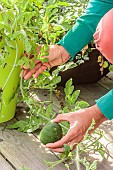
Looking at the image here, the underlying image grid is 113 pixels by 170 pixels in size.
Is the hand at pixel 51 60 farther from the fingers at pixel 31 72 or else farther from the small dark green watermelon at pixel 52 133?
the small dark green watermelon at pixel 52 133

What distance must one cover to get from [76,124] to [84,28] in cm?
33

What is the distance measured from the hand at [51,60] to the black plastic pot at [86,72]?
41 cm

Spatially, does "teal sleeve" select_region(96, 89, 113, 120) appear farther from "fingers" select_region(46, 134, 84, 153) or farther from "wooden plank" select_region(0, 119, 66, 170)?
"wooden plank" select_region(0, 119, 66, 170)

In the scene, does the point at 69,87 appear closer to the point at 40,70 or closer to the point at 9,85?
the point at 40,70

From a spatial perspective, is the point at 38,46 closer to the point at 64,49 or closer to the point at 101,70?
the point at 64,49

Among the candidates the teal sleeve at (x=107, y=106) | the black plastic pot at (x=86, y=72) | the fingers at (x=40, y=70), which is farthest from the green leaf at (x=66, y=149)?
the black plastic pot at (x=86, y=72)

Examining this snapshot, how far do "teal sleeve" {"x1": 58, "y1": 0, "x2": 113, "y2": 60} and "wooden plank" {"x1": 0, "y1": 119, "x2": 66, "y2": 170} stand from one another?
1.15 ft

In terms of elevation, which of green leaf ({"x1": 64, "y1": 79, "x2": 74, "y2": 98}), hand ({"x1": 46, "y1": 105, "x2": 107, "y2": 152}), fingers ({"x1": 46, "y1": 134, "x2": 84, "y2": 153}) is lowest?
fingers ({"x1": 46, "y1": 134, "x2": 84, "y2": 153})

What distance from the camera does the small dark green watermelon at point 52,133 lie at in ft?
5.44

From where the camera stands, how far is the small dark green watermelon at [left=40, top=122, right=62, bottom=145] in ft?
5.44

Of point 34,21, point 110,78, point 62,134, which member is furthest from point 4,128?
point 110,78

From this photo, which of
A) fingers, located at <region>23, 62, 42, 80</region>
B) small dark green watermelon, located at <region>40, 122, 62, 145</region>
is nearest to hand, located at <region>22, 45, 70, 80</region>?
fingers, located at <region>23, 62, 42, 80</region>

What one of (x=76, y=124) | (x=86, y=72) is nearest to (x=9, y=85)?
(x=76, y=124)

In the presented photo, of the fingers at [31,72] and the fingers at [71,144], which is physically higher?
the fingers at [31,72]
